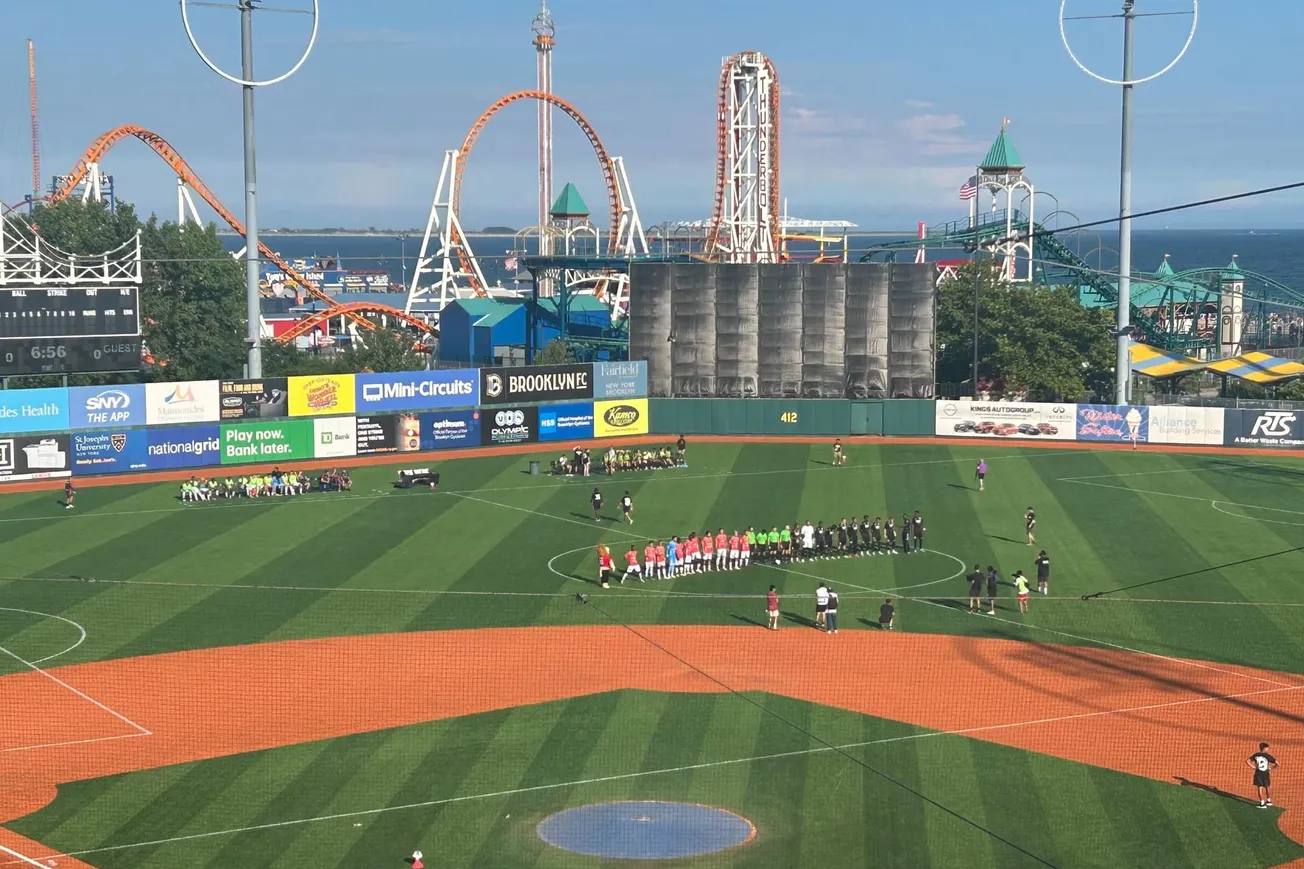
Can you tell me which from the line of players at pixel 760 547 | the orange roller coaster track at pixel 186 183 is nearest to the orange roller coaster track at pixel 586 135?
the orange roller coaster track at pixel 186 183

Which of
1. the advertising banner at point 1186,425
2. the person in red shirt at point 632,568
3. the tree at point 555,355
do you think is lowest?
the person in red shirt at point 632,568

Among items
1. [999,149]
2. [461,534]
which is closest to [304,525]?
[461,534]

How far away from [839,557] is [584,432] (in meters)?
22.8

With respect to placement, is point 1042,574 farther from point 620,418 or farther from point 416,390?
point 416,390

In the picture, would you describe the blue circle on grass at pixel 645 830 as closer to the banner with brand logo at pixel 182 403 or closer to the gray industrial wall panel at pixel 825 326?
the banner with brand logo at pixel 182 403

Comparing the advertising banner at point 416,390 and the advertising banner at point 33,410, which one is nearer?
the advertising banner at point 33,410

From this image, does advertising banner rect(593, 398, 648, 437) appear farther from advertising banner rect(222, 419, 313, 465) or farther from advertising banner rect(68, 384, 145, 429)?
advertising banner rect(68, 384, 145, 429)

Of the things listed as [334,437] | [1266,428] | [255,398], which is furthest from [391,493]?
[1266,428]

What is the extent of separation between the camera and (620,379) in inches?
2571

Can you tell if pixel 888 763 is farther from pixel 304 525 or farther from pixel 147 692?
pixel 304 525

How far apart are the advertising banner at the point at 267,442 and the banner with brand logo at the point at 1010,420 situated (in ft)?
87.0

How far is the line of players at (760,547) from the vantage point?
4142 cm

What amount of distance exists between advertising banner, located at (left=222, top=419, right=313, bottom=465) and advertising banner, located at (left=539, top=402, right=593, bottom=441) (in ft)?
33.1

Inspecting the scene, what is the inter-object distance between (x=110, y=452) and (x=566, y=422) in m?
18.4
